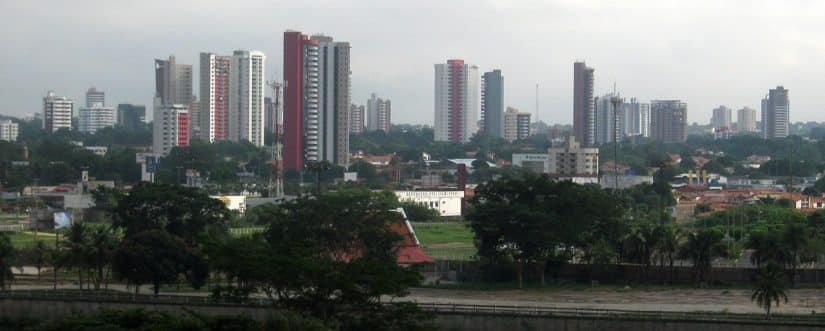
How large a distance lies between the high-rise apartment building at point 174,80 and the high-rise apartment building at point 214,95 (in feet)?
60.4

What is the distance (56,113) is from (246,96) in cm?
3988

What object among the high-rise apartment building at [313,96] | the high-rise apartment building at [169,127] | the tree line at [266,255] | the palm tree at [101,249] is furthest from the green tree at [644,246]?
the high-rise apartment building at [169,127]

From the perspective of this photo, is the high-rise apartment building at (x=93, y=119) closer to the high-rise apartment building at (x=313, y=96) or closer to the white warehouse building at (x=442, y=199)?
the high-rise apartment building at (x=313, y=96)

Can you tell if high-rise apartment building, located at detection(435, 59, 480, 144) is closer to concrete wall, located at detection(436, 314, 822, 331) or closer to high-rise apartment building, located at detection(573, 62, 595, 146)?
high-rise apartment building, located at detection(573, 62, 595, 146)

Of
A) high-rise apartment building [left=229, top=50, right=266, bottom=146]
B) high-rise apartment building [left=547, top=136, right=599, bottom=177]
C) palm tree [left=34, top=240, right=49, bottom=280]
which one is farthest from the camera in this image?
high-rise apartment building [left=229, top=50, right=266, bottom=146]

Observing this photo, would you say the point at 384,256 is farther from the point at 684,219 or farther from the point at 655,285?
the point at 684,219

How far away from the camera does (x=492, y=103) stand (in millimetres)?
189000

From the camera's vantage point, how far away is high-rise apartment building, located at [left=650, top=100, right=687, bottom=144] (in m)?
181

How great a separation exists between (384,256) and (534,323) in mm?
9307

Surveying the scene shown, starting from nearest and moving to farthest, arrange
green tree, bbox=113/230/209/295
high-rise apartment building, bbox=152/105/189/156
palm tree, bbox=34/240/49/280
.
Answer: green tree, bbox=113/230/209/295, palm tree, bbox=34/240/49/280, high-rise apartment building, bbox=152/105/189/156

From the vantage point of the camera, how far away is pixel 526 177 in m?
41.5

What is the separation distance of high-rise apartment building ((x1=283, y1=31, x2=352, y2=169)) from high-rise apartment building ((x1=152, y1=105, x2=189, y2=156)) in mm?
15757

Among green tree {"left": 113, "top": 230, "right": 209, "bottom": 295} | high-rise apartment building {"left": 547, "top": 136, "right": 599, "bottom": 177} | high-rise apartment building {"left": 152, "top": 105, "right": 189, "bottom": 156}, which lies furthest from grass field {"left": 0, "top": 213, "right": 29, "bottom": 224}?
high-rise apartment building {"left": 152, "top": 105, "right": 189, "bottom": 156}

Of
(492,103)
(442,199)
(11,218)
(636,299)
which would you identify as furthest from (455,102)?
(636,299)
